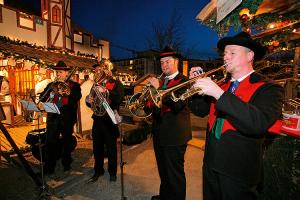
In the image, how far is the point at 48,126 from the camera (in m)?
5.67

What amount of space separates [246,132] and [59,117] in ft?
15.1

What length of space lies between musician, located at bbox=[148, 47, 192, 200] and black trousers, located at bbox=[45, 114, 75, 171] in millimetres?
2644

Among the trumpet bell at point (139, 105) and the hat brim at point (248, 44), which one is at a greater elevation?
the hat brim at point (248, 44)

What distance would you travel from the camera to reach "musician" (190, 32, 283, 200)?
2.19m

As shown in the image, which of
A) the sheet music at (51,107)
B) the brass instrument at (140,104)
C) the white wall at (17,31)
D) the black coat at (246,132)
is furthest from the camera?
the white wall at (17,31)

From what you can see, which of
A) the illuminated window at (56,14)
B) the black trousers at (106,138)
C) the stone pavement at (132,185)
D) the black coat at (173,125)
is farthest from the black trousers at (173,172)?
the illuminated window at (56,14)

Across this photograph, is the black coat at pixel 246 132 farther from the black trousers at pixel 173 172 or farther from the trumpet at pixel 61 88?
the trumpet at pixel 61 88

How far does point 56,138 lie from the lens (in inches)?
225

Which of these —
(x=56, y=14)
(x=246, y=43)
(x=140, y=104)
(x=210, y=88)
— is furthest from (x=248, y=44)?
(x=56, y=14)

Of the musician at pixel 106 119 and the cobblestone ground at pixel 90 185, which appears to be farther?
the musician at pixel 106 119

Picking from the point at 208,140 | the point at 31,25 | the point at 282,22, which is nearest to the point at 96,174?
the point at 208,140

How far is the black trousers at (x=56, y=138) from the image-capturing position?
5.65 meters

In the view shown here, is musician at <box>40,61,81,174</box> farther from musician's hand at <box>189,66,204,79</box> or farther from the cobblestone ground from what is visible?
musician's hand at <box>189,66,204,79</box>

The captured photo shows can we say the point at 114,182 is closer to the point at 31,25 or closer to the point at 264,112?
the point at 264,112
